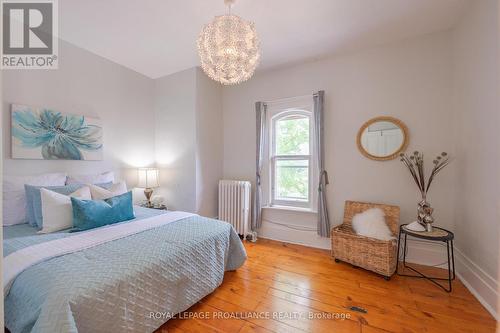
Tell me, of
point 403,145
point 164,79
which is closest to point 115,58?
point 164,79

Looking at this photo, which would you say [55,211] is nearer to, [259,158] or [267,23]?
[259,158]

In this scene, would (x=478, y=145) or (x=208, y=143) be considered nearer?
(x=478, y=145)

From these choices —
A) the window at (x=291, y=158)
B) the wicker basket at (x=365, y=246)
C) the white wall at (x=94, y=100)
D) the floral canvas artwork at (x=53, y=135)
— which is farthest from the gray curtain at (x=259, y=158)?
the floral canvas artwork at (x=53, y=135)

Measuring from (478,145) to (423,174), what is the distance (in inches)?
22.4

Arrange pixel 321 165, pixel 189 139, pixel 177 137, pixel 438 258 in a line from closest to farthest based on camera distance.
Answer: pixel 438 258 → pixel 321 165 → pixel 189 139 → pixel 177 137

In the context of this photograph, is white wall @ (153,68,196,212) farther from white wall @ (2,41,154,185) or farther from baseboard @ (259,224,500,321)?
baseboard @ (259,224,500,321)

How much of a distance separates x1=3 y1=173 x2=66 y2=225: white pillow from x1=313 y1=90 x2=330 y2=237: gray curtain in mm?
3063

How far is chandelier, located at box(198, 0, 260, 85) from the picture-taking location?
5.81 ft

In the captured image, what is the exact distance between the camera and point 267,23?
2381mm

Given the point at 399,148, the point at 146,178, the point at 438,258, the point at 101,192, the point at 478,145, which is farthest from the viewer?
the point at 146,178

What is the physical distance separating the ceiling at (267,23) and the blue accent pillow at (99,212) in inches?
70.9

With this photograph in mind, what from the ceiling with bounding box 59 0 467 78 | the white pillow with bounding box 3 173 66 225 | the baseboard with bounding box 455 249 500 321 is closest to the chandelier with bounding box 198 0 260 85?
the ceiling with bounding box 59 0 467 78

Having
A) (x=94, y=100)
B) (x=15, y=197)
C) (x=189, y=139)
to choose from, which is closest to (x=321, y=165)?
(x=189, y=139)

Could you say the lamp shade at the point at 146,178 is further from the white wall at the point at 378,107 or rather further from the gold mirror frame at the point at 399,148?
the gold mirror frame at the point at 399,148
